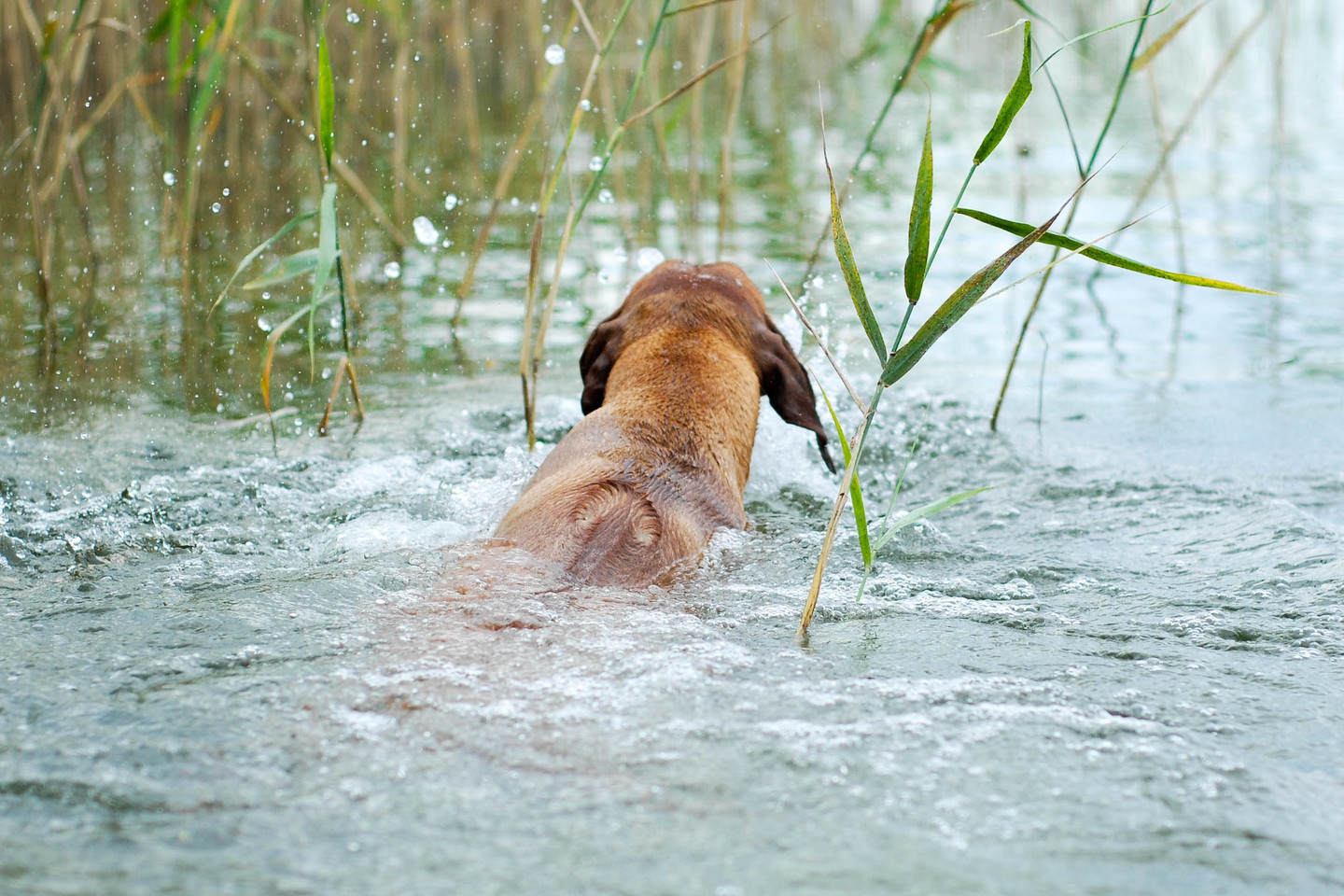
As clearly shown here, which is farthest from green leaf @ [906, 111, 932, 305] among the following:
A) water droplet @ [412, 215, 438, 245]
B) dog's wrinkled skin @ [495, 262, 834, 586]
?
water droplet @ [412, 215, 438, 245]

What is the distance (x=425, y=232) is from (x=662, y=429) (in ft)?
14.8

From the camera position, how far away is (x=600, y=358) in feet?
13.4

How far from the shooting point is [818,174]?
392 inches

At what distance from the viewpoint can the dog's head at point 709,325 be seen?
13.0ft

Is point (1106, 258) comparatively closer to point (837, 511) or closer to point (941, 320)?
point (941, 320)

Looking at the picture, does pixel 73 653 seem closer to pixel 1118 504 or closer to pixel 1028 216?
pixel 1118 504

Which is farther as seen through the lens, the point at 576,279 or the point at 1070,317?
the point at 576,279

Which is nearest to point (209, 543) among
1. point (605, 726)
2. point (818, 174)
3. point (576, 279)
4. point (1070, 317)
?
point (605, 726)

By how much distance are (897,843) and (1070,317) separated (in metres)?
5.29

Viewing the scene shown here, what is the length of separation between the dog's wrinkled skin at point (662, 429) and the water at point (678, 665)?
152mm

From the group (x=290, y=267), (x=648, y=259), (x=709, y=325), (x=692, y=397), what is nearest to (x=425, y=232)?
(x=648, y=259)

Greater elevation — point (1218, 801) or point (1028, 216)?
→ point (1028, 216)

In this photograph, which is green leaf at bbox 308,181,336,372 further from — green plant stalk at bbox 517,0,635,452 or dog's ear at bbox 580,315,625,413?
dog's ear at bbox 580,315,625,413

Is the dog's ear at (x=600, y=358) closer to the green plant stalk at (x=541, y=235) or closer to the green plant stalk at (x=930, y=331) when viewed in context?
the green plant stalk at (x=541, y=235)
